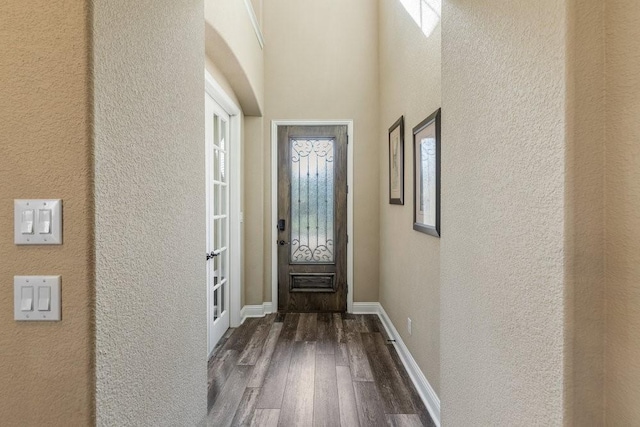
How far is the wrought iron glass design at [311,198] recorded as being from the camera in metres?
3.96

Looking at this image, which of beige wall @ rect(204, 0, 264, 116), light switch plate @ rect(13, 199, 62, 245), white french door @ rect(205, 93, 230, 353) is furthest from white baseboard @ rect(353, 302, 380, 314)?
light switch plate @ rect(13, 199, 62, 245)

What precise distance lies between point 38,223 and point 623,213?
137 cm

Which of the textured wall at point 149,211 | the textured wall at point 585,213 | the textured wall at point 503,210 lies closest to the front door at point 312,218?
the textured wall at point 149,211

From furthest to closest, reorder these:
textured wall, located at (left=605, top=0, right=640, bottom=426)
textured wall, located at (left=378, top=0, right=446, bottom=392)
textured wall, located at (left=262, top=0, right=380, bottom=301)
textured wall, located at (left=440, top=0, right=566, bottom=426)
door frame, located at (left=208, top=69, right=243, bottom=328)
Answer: textured wall, located at (left=262, top=0, right=380, bottom=301), door frame, located at (left=208, top=69, right=243, bottom=328), textured wall, located at (left=378, top=0, right=446, bottom=392), textured wall, located at (left=440, top=0, right=566, bottom=426), textured wall, located at (left=605, top=0, right=640, bottom=426)

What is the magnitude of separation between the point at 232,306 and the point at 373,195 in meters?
1.99

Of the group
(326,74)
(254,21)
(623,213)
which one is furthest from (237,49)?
(623,213)

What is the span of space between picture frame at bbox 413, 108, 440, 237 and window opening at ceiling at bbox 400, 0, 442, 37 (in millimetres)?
569

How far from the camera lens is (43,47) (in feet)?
2.77

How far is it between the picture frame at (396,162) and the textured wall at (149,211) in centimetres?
180

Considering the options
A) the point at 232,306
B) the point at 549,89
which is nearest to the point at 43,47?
the point at 549,89

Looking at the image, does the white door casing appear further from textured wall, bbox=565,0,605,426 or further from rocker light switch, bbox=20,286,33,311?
textured wall, bbox=565,0,605,426

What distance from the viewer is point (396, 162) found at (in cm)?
310

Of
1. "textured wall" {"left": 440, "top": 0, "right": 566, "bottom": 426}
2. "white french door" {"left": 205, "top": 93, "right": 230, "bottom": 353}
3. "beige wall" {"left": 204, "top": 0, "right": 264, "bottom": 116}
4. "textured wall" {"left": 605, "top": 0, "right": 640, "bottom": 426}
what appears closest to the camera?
"textured wall" {"left": 605, "top": 0, "right": 640, "bottom": 426}

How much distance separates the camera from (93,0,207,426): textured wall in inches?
35.3
